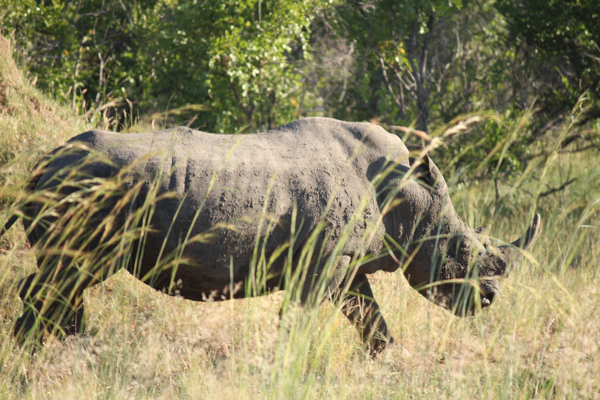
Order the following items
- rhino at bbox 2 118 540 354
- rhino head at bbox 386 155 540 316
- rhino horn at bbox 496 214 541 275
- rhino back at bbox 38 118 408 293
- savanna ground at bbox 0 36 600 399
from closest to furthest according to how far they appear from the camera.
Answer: savanna ground at bbox 0 36 600 399, rhino at bbox 2 118 540 354, rhino back at bbox 38 118 408 293, rhino head at bbox 386 155 540 316, rhino horn at bbox 496 214 541 275

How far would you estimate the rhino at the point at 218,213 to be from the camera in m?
2.90

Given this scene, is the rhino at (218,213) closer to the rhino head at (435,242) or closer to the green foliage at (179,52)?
the rhino head at (435,242)

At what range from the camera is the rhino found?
290 cm

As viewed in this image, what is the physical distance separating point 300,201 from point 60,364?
158cm

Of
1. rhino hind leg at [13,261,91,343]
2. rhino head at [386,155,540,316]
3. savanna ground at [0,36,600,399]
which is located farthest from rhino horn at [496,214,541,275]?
rhino hind leg at [13,261,91,343]

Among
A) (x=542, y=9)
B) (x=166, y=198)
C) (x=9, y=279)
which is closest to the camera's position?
(x=166, y=198)

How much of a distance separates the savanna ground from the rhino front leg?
0.39ft

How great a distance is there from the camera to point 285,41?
23.8 ft

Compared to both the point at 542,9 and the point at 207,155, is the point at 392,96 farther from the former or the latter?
the point at 207,155

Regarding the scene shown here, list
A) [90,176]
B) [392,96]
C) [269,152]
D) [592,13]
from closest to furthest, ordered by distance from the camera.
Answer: [90,176] < [269,152] < [592,13] < [392,96]

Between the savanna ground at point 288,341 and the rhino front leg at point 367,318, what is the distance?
120mm

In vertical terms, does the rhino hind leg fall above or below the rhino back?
below

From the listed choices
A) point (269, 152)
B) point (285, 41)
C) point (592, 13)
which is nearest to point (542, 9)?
point (592, 13)

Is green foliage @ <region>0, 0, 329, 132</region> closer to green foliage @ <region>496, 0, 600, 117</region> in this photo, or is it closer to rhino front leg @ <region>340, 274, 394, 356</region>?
green foliage @ <region>496, 0, 600, 117</region>
